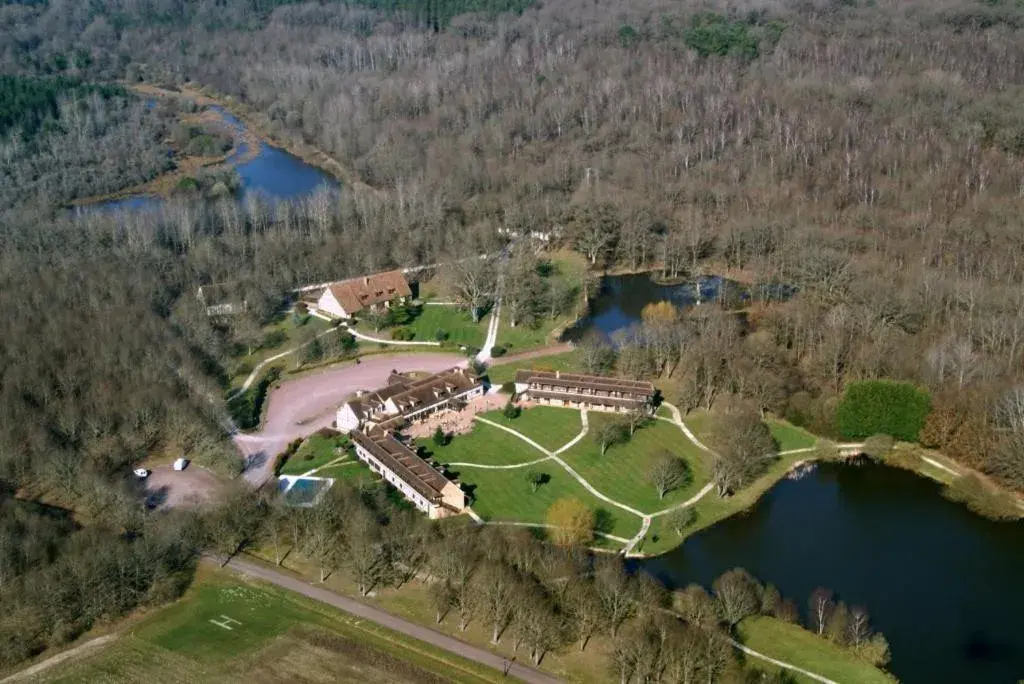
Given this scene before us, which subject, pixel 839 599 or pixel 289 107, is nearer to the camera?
pixel 839 599

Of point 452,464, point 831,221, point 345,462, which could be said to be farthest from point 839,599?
point 831,221

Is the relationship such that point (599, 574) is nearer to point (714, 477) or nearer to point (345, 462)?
point (714, 477)

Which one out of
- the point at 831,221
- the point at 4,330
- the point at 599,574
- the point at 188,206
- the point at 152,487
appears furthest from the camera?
the point at 188,206

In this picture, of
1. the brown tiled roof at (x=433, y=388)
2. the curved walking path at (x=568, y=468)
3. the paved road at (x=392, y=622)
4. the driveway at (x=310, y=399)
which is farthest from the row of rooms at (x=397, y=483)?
the curved walking path at (x=568, y=468)

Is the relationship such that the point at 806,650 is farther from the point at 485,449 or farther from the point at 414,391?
the point at 414,391

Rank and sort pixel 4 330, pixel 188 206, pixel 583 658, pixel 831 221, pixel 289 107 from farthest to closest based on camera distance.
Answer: pixel 289 107
pixel 188 206
pixel 831 221
pixel 4 330
pixel 583 658

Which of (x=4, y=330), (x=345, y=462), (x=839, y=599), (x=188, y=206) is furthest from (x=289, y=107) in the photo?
(x=839, y=599)

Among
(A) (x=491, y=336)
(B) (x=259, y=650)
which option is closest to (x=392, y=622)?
(B) (x=259, y=650)
